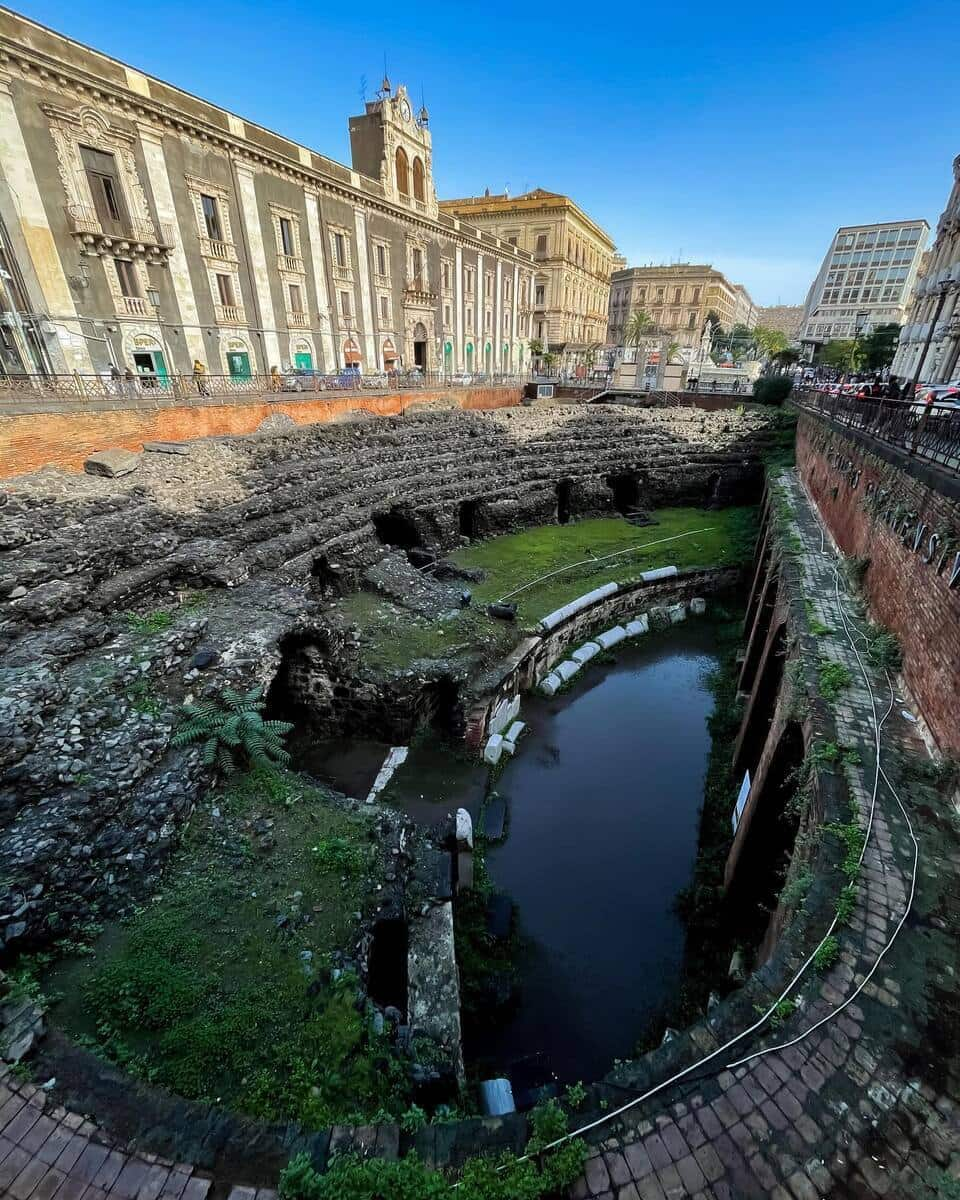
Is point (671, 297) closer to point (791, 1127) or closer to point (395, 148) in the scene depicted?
point (395, 148)

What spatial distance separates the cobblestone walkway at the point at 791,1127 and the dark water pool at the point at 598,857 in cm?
326

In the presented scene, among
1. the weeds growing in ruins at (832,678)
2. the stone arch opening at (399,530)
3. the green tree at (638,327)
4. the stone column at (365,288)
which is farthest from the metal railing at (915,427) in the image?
the green tree at (638,327)

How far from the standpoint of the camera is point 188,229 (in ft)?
69.8

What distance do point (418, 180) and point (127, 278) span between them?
21420mm

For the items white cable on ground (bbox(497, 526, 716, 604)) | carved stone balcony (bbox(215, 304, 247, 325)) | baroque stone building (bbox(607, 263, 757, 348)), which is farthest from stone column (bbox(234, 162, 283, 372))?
baroque stone building (bbox(607, 263, 757, 348))

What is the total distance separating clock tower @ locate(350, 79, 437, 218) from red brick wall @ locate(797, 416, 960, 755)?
1230 inches

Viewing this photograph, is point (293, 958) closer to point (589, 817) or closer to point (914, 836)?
point (589, 817)

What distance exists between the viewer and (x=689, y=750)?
1086 centimetres

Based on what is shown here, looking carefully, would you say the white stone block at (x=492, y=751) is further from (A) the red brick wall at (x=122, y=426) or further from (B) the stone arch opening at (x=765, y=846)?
(A) the red brick wall at (x=122, y=426)

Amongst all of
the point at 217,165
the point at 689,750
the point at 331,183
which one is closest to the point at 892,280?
the point at 331,183

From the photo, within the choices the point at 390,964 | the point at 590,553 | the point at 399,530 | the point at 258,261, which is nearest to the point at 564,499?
the point at 590,553

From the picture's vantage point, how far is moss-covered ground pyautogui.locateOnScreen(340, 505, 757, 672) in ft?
37.4

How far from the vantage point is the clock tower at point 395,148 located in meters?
29.4

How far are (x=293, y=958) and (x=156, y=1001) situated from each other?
1184mm
